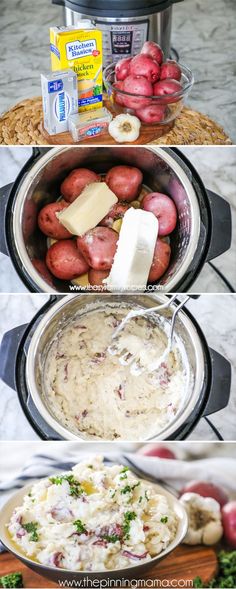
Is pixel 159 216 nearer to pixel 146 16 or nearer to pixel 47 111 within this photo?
pixel 47 111

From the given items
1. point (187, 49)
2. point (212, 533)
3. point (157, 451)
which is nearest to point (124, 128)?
point (157, 451)

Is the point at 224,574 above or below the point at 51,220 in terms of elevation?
below

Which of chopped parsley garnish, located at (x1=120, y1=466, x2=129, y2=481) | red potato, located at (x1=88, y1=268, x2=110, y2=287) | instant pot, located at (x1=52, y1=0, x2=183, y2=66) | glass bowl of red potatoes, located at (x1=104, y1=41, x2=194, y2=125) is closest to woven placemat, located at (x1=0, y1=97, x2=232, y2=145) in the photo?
glass bowl of red potatoes, located at (x1=104, y1=41, x2=194, y2=125)

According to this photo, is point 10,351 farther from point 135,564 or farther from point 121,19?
point 121,19

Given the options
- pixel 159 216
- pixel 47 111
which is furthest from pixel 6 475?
pixel 47 111

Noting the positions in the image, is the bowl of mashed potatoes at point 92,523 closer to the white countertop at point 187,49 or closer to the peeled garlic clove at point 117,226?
the peeled garlic clove at point 117,226

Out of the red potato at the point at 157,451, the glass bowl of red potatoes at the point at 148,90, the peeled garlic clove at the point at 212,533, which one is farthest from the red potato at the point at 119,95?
the peeled garlic clove at the point at 212,533

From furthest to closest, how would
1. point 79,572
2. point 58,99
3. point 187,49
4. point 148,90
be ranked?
1. point 187,49
2. point 148,90
3. point 58,99
4. point 79,572
